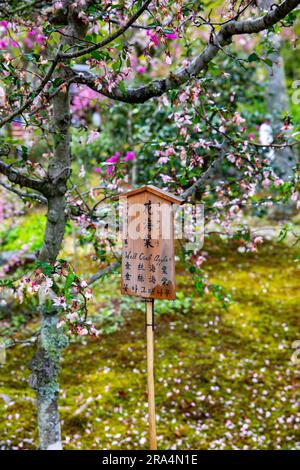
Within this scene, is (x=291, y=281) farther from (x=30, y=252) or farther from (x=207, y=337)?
(x=30, y=252)

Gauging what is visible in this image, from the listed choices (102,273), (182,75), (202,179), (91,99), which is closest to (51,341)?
(102,273)

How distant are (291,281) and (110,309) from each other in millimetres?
2434

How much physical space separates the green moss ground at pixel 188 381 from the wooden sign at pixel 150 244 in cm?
175

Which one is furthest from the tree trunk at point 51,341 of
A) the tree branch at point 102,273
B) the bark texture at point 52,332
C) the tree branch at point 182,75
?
the tree branch at point 182,75

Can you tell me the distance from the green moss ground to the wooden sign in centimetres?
175

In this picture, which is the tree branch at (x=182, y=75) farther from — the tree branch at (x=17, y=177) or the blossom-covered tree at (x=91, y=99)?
the tree branch at (x=17, y=177)

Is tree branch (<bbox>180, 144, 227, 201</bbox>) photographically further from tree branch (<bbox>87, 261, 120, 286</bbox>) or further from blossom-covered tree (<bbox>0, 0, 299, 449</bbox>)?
tree branch (<bbox>87, 261, 120, 286</bbox>)

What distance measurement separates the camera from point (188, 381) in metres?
4.11

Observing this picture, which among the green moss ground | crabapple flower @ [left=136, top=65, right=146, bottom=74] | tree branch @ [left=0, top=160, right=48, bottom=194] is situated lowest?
the green moss ground

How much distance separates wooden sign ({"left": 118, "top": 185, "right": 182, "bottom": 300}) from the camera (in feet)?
7.34

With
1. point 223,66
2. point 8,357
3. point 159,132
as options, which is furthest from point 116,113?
point 8,357

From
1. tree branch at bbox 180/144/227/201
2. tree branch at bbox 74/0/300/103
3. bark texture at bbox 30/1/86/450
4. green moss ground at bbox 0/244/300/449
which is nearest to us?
tree branch at bbox 74/0/300/103

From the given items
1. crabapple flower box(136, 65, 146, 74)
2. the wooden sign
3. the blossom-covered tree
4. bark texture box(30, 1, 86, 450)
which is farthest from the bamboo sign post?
crabapple flower box(136, 65, 146, 74)

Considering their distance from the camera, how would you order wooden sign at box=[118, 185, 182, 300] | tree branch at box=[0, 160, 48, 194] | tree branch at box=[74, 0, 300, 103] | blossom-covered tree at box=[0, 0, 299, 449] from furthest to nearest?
tree branch at box=[0, 160, 48, 194]
wooden sign at box=[118, 185, 182, 300]
tree branch at box=[74, 0, 300, 103]
blossom-covered tree at box=[0, 0, 299, 449]
